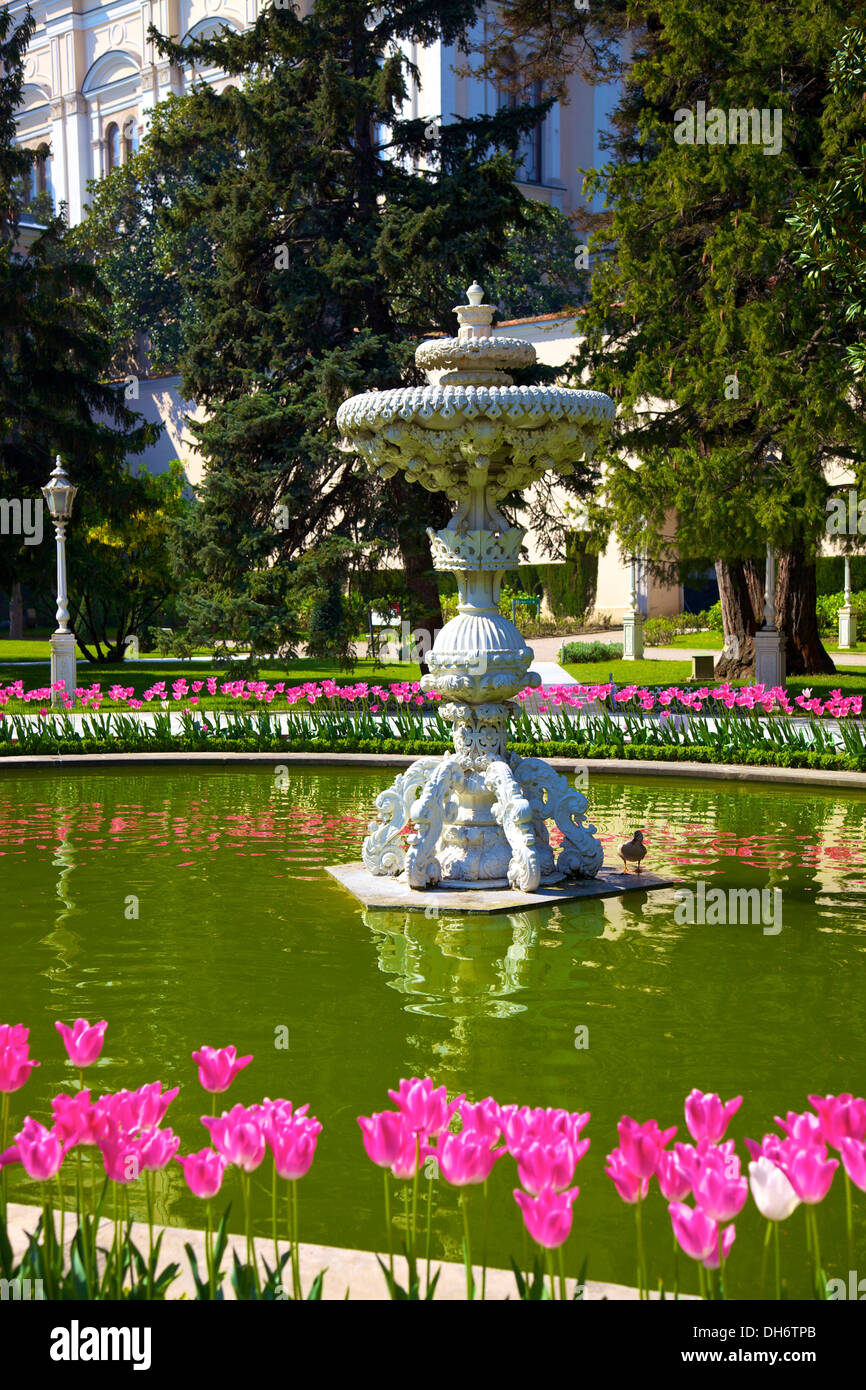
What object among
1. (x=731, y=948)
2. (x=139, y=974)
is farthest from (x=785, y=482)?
(x=139, y=974)

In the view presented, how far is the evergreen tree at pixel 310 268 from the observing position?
22000 mm

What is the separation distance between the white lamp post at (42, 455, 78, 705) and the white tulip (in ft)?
55.0

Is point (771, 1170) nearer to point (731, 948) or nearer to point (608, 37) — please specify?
point (731, 948)

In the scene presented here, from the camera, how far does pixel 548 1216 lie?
2.49m

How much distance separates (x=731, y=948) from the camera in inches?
294

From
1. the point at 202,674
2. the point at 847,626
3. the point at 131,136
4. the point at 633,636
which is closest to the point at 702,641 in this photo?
the point at 847,626

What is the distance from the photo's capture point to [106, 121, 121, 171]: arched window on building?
6519cm

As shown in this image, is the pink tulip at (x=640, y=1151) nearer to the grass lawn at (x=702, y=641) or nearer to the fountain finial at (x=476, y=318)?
the fountain finial at (x=476, y=318)

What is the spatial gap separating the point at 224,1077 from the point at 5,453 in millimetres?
24910

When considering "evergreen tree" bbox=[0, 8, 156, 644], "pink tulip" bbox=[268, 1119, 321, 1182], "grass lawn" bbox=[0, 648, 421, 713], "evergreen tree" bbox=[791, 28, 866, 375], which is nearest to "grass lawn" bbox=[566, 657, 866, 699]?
"grass lawn" bbox=[0, 648, 421, 713]

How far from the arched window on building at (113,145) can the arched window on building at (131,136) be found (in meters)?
0.84

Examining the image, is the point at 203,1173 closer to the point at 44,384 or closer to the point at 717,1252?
the point at 717,1252

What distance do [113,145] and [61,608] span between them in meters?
53.0

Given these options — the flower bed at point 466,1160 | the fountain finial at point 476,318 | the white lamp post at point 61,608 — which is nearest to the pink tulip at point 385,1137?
the flower bed at point 466,1160
